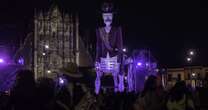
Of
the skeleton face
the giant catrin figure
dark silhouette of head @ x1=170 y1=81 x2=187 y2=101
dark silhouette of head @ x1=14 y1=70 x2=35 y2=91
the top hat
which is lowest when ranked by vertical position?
dark silhouette of head @ x1=170 y1=81 x2=187 y2=101

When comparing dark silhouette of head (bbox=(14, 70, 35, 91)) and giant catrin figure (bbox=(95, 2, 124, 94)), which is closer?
dark silhouette of head (bbox=(14, 70, 35, 91))

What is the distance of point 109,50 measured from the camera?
38.8 m

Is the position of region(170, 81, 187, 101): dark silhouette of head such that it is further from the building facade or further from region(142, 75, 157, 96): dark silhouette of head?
the building facade

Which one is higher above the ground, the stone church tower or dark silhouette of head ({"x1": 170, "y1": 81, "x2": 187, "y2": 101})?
the stone church tower

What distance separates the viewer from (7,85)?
1714cm

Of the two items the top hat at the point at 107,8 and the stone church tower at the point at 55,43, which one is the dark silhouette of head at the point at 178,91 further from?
the stone church tower at the point at 55,43

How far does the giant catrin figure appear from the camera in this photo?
125 ft

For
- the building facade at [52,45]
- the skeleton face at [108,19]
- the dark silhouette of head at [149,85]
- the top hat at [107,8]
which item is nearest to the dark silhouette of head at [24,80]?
the dark silhouette of head at [149,85]

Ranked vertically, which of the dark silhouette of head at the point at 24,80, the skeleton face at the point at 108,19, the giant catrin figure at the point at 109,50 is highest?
the skeleton face at the point at 108,19

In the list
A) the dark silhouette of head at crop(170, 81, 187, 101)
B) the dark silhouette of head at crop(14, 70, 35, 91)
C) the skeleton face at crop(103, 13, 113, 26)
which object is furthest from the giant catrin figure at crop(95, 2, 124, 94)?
the dark silhouette of head at crop(14, 70, 35, 91)

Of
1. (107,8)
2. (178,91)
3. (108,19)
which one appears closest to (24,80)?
(178,91)

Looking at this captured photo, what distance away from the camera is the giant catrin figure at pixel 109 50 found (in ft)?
125

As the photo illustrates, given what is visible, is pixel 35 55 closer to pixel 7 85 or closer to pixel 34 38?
pixel 34 38

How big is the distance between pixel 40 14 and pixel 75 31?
6927mm
